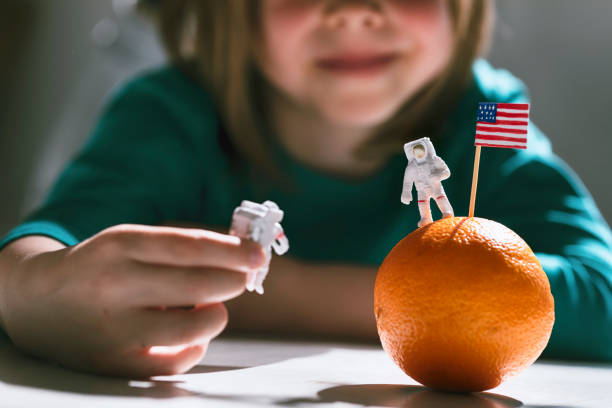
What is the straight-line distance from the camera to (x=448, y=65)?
144 cm

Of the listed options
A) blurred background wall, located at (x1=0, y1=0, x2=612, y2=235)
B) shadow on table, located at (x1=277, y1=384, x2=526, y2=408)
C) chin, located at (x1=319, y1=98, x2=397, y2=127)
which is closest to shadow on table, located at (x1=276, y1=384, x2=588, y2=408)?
shadow on table, located at (x1=277, y1=384, x2=526, y2=408)

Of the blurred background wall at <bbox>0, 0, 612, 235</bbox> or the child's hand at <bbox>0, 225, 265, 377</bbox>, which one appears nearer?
the child's hand at <bbox>0, 225, 265, 377</bbox>

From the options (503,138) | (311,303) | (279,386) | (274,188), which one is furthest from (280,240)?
(274,188)

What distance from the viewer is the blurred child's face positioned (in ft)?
3.77

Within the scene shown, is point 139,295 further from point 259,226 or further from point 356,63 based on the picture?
point 356,63

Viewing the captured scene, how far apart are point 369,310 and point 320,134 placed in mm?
578

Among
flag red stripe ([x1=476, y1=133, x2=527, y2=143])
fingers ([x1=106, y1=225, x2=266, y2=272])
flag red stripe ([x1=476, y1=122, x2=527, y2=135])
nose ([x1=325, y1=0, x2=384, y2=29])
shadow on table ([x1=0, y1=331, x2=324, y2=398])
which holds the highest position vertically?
nose ([x1=325, y1=0, x2=384, y2=29])

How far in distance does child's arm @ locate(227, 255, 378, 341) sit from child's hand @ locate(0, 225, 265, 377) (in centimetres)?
37

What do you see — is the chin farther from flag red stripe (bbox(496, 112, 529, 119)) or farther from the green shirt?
flag red stripe (bbox(496, 112, 529, 119))

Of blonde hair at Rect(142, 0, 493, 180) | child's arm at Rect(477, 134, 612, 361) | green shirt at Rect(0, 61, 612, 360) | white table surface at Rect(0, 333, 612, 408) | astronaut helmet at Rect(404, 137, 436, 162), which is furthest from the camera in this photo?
blonde hair at Rect(142, 0, 493, 180)

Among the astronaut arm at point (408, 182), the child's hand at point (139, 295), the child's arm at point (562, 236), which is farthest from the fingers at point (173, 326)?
the child's arm at point (562, 236)

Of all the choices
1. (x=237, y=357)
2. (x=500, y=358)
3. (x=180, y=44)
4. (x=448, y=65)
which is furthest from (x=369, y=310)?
(x=180, y=44)

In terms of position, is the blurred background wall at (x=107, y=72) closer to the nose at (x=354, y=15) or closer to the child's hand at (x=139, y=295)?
the nose at (x=354, y=15)

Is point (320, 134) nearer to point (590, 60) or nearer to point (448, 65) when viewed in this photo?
point (448, 65)
